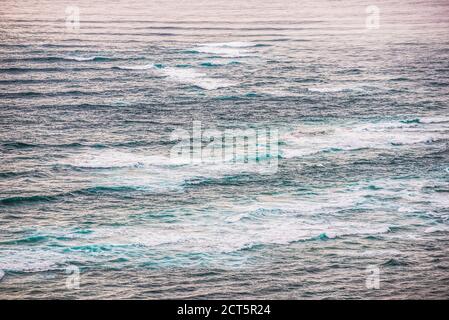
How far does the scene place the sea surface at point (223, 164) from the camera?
3606 cm

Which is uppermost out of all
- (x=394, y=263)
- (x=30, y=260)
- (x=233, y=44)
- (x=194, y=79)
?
(x=233, y=44)

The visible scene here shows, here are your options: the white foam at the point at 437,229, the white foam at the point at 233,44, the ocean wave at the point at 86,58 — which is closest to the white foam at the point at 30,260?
the white foam at the point at 437,229

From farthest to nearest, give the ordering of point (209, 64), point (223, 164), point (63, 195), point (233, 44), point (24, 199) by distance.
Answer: point (233, 44)
point (209, 64)
point (223, 164)
point (63, 195)
point (24, 199)

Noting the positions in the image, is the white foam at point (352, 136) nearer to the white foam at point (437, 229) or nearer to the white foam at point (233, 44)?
the white foam at point (437, 229)

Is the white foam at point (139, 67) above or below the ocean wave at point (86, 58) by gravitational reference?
below

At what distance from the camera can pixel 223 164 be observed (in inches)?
1948

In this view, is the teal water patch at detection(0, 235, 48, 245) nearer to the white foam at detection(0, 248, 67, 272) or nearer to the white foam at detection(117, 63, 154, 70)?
the white foam at detection(0, 248, 67, 272)

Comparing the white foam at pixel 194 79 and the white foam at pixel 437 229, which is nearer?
the white foam at pixel 437 229

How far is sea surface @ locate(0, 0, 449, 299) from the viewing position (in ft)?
118

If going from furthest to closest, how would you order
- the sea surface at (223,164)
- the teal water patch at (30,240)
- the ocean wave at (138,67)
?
1. the ocean wave at (138,67)
2. the teal water patch at (30,240)
3. the sea surface at (223,164)

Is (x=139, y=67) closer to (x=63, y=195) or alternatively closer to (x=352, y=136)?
(x=352, y=136)

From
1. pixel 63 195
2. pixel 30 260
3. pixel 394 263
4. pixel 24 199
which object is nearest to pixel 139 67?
pixel 63 195

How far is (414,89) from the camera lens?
65125 millimetres

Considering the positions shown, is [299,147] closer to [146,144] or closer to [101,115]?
[146,144]
